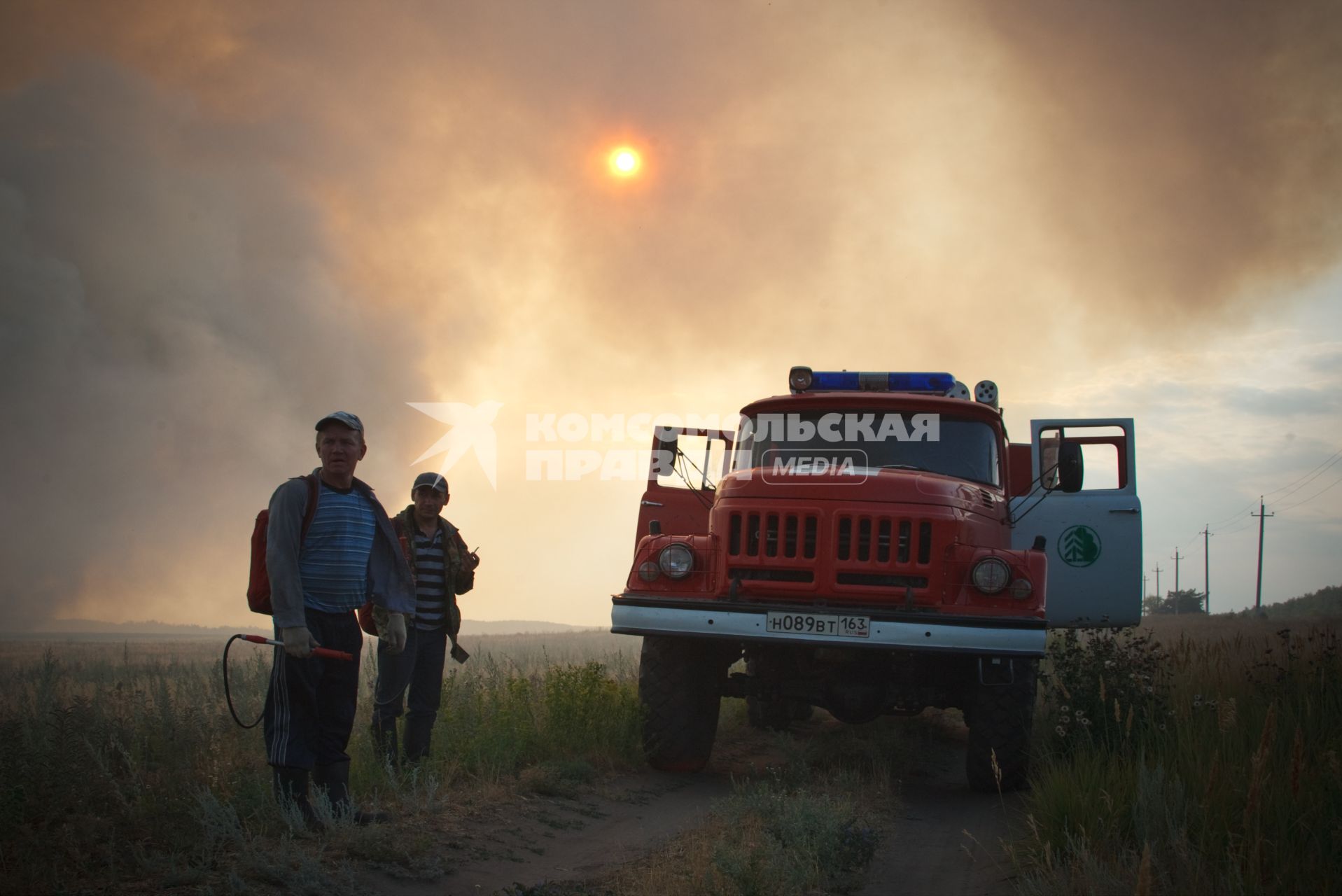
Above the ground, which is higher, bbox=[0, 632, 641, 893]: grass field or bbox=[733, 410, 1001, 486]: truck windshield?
bbox=[733, 410, 1001, 486]: truck windshield

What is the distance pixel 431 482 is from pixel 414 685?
54.2 inches

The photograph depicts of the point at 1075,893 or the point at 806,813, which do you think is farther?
the point at 806,813

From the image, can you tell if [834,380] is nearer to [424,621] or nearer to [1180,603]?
[424,621]

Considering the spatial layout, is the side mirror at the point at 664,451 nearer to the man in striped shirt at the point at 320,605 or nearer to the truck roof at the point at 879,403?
the truck roof at the point at 879,403

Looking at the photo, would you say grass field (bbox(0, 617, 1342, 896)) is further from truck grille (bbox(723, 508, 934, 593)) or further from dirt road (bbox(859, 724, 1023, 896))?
truck grille (bbox(723, 508, 934, 593))

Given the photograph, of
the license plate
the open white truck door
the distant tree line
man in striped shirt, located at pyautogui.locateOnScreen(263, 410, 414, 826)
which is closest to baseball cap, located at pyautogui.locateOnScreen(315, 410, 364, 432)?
man in striped shirt, located at pyautogui.locateOnScreen(263, 410, 414, 826)

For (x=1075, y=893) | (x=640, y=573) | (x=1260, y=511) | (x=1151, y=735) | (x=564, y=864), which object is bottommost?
(x=564, y=864)

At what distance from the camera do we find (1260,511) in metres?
70.3

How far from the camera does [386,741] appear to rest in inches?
256

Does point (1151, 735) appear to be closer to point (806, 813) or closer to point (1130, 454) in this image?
point (806, 813)

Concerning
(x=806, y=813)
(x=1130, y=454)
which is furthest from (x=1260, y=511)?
(x=806, y=813)

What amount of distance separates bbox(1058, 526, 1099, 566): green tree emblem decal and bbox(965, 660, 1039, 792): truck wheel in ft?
8.21

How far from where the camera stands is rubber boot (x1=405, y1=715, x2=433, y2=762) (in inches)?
264

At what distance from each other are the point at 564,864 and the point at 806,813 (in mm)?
1355
